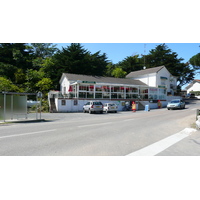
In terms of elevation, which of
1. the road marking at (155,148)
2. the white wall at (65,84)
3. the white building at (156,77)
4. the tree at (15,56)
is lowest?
the road marking at (155,148)

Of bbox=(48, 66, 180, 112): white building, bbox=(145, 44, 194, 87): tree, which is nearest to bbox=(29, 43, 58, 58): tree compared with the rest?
bbox=(48, 66, 180, 112): white building

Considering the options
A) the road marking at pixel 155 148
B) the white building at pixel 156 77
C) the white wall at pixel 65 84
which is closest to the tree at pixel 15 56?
the white wall at pixel 65 84

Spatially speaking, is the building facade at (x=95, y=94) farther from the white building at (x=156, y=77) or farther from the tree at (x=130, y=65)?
the tree at (x=130, y=65)

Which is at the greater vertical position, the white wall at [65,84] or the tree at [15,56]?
the tree at [15,56]

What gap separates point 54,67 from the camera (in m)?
38.2

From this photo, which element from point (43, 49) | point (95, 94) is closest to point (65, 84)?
point (95, 94)

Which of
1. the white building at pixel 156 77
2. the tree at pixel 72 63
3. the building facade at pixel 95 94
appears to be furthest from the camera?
the white building at pixel 156 77

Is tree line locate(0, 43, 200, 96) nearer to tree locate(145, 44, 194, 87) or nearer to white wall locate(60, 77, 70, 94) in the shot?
white wall locate(60, 77, 70, 94)

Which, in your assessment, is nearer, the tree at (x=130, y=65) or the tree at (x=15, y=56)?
the tree at (x=15, y=56)

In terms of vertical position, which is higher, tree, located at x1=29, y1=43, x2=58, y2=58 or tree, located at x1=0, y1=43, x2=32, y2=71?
tree, located at x1=29, y1=43, x2=58, y2=58

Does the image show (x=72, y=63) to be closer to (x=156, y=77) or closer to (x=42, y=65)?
(x=42, y=65)

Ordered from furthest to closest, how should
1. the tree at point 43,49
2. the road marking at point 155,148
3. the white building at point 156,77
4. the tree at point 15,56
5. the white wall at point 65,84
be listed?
the tree at point 43,49
the white building at point 156,77
the tree at point 15,56
the white wall at point 65,84
the road marking at point 155,148

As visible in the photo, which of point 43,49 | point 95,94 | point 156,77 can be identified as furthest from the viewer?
point 43,49
